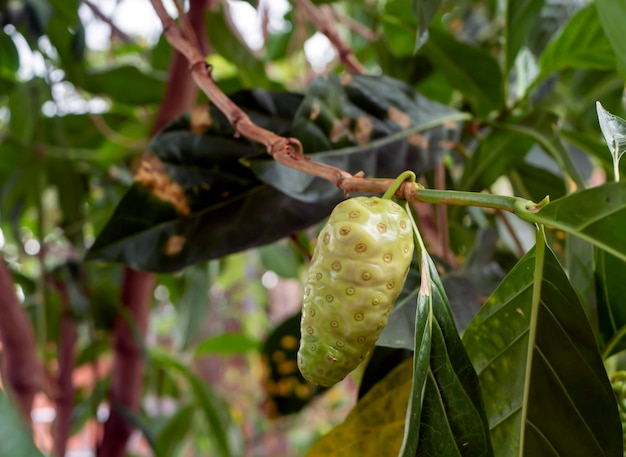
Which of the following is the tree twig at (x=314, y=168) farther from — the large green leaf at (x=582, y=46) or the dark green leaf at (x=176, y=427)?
the dark green leaf at (x=176, y=427)

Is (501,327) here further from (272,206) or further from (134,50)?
(134,50)

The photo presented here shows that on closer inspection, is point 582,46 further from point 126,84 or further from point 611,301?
point 126,84

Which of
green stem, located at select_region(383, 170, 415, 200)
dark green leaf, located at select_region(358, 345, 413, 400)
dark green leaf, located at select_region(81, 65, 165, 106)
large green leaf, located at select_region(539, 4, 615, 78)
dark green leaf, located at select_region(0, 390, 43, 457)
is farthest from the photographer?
dark green leaf, located at select_region(81, 65, 165, 106)

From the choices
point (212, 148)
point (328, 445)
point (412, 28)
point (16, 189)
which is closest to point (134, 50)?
point (16, 189)

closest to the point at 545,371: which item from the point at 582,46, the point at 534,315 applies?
the point at 534,315

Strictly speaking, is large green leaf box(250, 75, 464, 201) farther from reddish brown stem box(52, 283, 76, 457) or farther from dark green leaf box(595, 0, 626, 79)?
reddish brown stem box(52, 283, 76, 457)

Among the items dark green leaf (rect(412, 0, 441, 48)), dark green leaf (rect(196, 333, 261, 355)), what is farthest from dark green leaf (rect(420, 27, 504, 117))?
dark green leaf (rect(196, 333, 261, 355))
